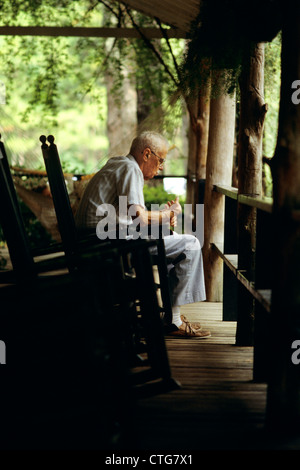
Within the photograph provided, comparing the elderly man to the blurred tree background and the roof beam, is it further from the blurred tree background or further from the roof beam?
the roof beam

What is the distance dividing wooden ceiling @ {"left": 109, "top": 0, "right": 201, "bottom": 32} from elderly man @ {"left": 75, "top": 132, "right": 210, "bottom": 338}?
100 cm

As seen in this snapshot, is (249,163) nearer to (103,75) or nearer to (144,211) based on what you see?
(144,211)

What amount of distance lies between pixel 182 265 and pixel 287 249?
128 centimetres

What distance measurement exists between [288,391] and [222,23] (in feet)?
4.26

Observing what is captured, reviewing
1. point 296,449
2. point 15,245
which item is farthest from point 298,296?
point 15,245

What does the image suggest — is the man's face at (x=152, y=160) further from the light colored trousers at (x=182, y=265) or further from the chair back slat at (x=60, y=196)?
the chair back slat at (x=60, y=196)

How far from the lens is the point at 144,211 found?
2.83 m

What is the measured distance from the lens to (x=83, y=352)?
64.5 inches

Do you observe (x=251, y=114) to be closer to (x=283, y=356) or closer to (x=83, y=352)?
(x=283, y=356)

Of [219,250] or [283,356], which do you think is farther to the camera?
[219,250]

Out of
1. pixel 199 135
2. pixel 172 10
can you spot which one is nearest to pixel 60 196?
pixel 172 10

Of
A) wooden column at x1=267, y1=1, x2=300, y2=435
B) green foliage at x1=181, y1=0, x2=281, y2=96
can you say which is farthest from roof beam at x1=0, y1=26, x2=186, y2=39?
wooden column at x1=267, y1=1, x2=300, y2=435

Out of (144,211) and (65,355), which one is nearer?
(65,355)

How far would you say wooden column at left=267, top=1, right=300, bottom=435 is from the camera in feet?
5.78
